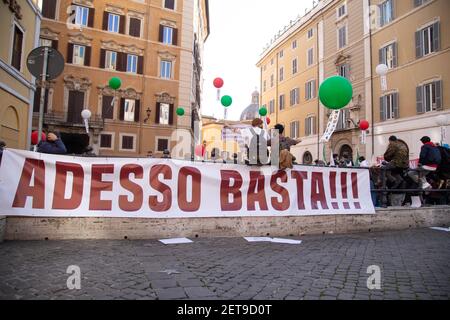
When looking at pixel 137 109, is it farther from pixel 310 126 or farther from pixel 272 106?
pixel 272 106

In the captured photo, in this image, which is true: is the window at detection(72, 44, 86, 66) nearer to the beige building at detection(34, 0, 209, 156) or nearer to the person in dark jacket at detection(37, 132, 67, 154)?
the beige building at detection(34, 0, 209, 156)

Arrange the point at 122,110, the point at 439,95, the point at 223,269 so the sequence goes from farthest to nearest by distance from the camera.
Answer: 1. the point at 122,110
2. the point at 439,95
3. the point at 223,269

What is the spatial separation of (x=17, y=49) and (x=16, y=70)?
4.17 feet

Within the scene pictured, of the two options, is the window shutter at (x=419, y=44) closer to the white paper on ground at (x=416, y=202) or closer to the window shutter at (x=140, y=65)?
the white paper on ground at (x=416, y=202)

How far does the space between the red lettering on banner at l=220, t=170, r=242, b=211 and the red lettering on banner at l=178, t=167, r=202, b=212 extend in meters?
0.49

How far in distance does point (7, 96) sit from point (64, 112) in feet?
49.6

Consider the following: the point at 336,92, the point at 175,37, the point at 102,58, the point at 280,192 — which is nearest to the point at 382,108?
the point at 336,92

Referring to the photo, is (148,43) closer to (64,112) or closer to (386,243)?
(64,112)

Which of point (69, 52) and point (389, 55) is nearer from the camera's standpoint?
point (389, 55)

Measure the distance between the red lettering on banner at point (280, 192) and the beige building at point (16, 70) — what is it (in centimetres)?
1083

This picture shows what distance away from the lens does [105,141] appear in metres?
27.5

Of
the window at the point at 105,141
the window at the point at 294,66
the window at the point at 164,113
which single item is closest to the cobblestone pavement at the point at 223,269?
the window at the point at 105,141

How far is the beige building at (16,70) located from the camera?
1213cm
